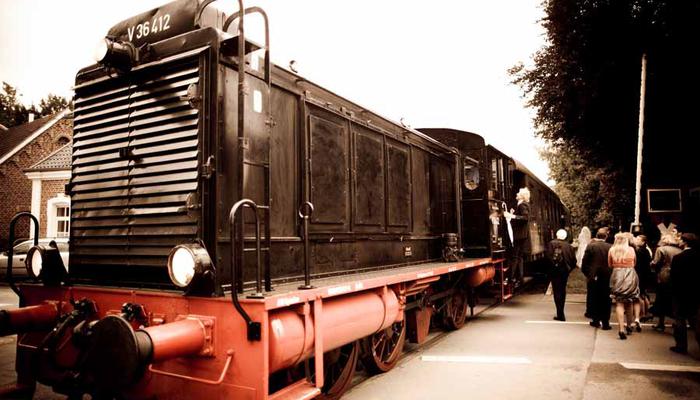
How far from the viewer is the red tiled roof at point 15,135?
23469 mm

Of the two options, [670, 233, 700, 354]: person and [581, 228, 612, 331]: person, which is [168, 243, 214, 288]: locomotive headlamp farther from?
[581, 228, 612, 331]: person

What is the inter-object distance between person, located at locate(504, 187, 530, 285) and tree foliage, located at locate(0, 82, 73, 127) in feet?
126

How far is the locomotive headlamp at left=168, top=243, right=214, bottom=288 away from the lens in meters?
3.25

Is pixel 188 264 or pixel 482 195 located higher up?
pixel 482 195

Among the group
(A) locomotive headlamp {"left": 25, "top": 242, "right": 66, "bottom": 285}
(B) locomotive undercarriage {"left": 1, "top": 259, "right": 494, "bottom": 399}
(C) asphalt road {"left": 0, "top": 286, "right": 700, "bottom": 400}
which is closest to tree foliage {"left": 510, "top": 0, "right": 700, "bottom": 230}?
(C) asphalt road {"left": 0, "top": 286, "right": 700, "bottom": 400}

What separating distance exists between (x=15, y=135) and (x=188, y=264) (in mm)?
28379

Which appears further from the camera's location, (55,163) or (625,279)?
(55,163)

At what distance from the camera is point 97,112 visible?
14.3ft

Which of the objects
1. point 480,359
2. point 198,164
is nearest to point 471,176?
point 480,359

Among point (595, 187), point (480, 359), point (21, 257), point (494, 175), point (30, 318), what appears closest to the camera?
point (30, 318)

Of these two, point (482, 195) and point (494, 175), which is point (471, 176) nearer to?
point (482, 195)

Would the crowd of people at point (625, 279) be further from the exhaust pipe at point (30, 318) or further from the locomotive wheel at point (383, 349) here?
the exhaust pipe at point (30, 318)

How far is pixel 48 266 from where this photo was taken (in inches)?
164

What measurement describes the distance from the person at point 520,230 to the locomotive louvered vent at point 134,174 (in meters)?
9.17
